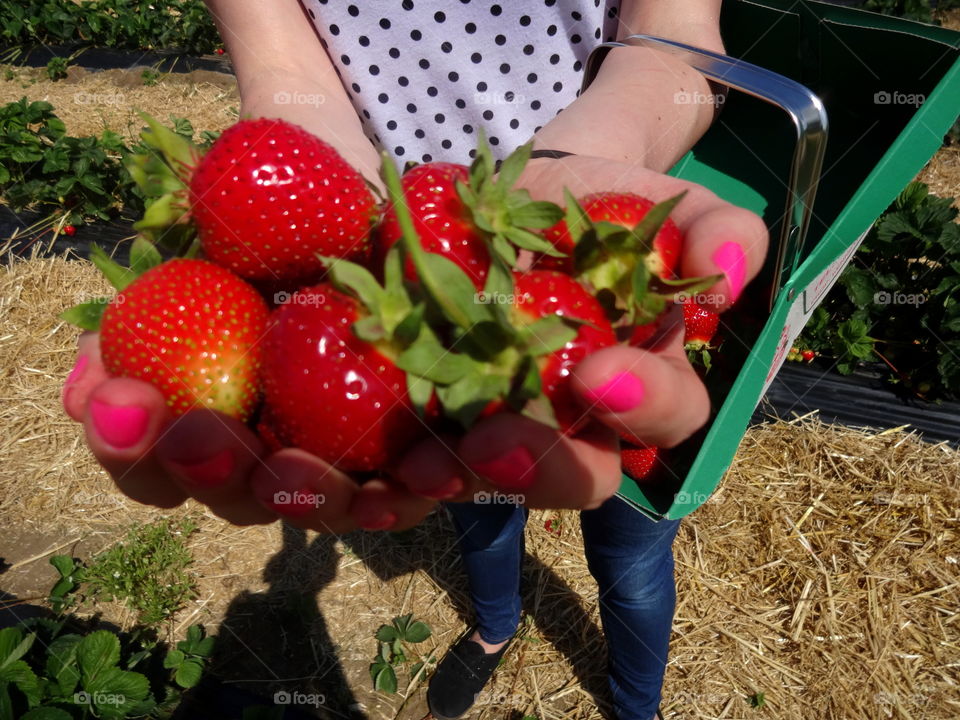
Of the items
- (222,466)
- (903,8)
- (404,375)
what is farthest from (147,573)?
(903,8)

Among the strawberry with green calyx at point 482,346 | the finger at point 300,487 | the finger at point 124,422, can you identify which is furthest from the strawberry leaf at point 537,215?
the finger at point 124,422

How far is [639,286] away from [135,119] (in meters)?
5.70

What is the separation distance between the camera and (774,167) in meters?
1.53

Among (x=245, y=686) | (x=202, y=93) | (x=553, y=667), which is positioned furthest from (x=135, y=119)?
(x=553, y=667)

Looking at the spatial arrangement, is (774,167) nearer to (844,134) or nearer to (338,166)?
(844,134)

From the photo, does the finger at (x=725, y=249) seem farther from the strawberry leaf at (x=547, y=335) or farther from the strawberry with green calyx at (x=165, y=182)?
the strawberry with green calyx at (x=165, y=182)

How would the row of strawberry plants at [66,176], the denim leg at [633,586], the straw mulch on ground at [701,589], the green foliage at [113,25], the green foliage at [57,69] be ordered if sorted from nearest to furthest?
the denim leg at [633,586], the straw mulch on ground at [701,589], the row of strawberry plants at [66,176], the green foliage at [57,69], the green foliage at [113,25]

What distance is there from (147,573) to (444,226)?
217 cm

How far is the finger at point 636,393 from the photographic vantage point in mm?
840

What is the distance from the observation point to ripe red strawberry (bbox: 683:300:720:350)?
4.44 ft

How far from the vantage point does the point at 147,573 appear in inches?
101

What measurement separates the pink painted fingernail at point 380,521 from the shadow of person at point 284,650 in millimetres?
1536

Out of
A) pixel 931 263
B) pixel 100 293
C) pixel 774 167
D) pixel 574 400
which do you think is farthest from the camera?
pixel 100 293

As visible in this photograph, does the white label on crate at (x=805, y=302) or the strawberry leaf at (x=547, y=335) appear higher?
the strawberry leaf at (x=547, y=335)
